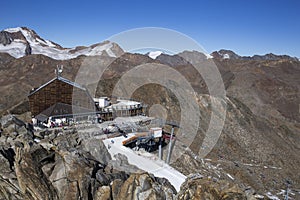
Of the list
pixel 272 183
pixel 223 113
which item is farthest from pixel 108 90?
pixel 272 183

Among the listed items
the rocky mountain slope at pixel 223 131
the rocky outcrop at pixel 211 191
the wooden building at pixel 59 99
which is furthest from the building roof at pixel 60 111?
the rocky outcrop at pixel 211 191

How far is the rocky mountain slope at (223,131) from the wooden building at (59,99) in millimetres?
6408

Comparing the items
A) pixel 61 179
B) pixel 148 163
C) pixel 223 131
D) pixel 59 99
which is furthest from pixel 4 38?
pixel 61 179

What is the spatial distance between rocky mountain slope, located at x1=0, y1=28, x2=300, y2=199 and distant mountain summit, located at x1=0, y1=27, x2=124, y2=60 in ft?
4.82

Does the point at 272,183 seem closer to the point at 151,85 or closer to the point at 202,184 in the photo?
the point at 202,184

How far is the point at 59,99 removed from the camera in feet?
88.5

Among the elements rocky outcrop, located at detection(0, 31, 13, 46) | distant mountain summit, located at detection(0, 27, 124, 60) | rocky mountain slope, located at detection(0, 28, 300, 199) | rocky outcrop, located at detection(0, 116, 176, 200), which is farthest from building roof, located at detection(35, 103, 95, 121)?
rocky outcrop, located at detection(0, 31, 13, 46)

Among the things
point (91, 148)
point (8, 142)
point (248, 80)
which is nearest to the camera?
point (8, 142)

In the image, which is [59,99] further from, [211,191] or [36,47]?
[36,47]

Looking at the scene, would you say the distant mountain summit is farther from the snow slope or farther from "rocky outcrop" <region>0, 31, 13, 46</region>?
the snow slope

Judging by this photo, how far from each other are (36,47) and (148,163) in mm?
162404

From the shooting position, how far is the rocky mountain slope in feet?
44.9

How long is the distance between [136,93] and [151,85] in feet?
14.5

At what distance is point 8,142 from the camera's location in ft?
59.4
